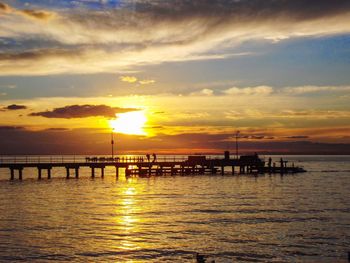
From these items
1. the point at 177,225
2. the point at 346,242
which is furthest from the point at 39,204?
the point at 346,242

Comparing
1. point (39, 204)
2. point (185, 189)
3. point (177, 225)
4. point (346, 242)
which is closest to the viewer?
point (346, 242)

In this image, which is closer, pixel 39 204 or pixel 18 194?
pixel 39 204

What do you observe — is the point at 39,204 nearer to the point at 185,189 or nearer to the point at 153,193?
the point at 153,193

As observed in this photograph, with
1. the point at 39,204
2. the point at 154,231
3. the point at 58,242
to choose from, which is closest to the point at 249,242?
the point at 154,231

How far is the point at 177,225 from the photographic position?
37.1 meters

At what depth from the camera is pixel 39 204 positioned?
51.9 metres

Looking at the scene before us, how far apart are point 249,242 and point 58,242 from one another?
11780 millimetres

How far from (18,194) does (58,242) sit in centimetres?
3458

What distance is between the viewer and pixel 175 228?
117ft

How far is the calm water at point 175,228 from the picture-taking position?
28.0m

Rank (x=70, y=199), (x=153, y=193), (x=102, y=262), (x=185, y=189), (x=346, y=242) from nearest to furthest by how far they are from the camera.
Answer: (x=102, y=262), (x=346, y=242), (x=70, y=199), (x=153, y=193), (x=185, y=189)

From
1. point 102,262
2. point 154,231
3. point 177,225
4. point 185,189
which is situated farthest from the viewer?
point 185,189

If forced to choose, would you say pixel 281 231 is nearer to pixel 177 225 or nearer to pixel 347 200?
pixel 177 225

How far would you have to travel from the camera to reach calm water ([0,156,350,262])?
91.9 feet
